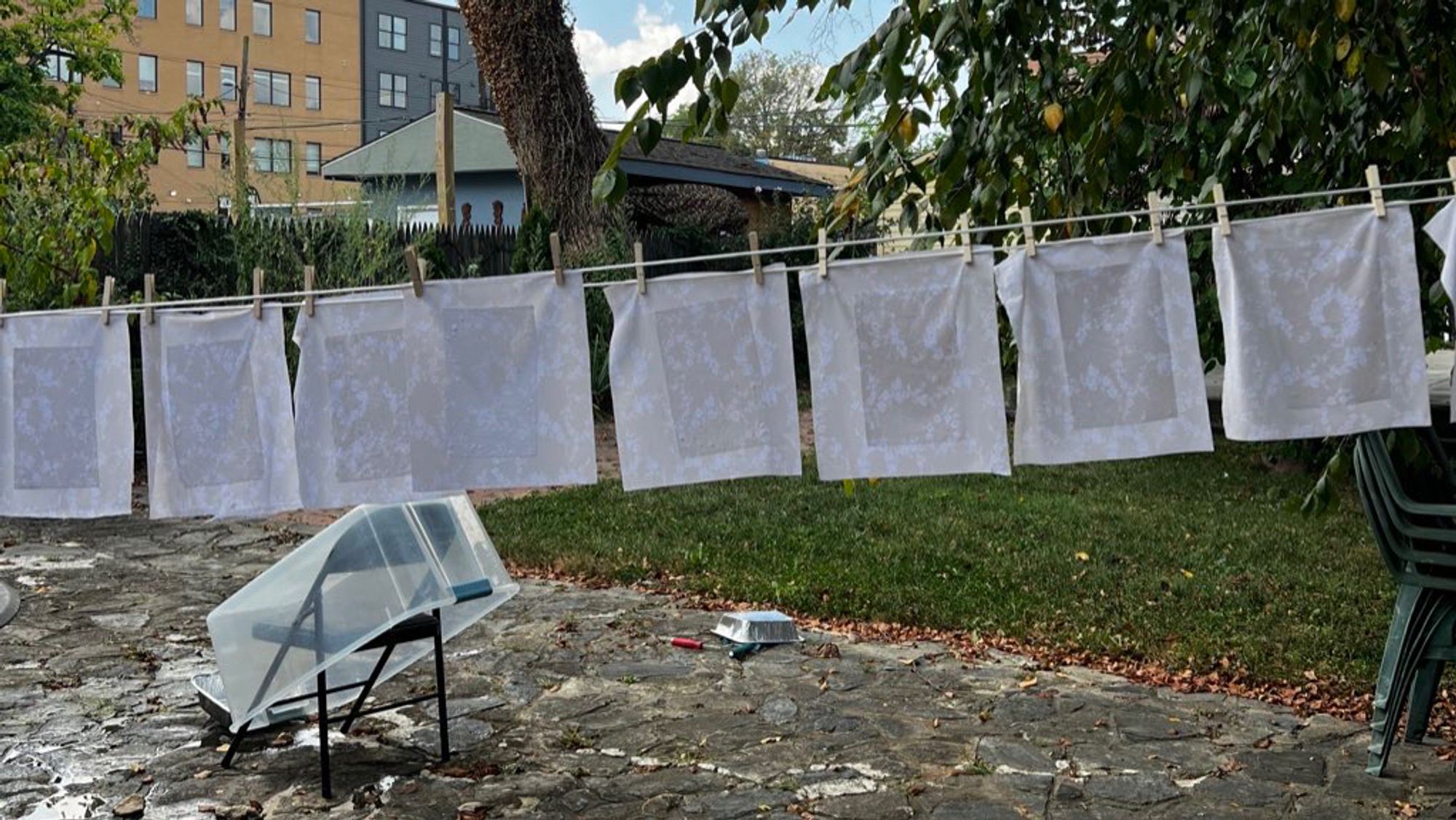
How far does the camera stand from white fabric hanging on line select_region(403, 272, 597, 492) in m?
3.87

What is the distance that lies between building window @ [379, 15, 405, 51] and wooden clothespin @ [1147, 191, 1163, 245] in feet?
189

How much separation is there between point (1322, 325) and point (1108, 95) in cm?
135

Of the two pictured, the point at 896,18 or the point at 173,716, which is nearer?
the point at 896,18

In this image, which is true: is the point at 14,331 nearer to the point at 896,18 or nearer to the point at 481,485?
the point at 481,485

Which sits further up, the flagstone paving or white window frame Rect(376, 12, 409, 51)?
white window frame Rect(376, 12, 409, 51)

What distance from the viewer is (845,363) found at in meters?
3.81

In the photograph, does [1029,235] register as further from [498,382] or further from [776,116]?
[776,116]

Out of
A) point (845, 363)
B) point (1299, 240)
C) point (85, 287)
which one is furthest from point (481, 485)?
point (85, 287)

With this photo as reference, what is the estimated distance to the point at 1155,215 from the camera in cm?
361

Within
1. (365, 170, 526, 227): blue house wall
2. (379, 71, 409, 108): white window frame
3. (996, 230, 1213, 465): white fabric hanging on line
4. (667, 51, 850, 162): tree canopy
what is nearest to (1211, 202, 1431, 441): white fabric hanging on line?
(996, 230, 1213, 465): white fabric hanging on line

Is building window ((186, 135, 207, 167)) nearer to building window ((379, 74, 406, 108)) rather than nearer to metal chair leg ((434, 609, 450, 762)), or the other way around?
building window ((379, 74, 406, 108))

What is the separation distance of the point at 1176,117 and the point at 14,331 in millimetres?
4730

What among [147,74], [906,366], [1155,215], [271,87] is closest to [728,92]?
[906,366]

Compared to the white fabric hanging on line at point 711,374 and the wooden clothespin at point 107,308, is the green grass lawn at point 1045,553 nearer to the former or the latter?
the white fabric hanging on line at point 711,374
